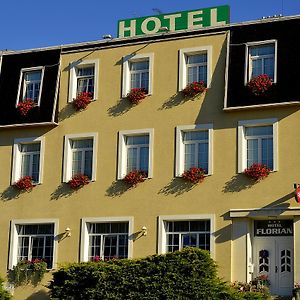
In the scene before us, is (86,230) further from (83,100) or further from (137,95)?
(137,95)

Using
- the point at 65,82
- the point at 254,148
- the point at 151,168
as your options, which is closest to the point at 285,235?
the point at 254,148

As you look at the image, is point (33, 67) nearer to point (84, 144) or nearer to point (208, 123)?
point (84, 144)

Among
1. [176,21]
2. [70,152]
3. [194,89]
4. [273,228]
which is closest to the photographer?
[273,228]

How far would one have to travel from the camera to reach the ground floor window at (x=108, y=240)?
26.7 meters

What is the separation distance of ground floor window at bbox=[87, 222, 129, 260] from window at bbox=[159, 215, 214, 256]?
4.78 ft

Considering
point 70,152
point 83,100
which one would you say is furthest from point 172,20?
point 70,152

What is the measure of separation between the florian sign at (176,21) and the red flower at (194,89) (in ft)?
11.6

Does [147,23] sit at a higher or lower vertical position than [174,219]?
higher

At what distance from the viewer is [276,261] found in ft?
81.7

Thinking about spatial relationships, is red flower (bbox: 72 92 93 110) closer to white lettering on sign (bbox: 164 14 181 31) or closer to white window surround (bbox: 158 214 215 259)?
white lettering on sign (bbox: 164 14 181 31)

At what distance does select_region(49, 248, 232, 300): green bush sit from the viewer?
22.5 metres

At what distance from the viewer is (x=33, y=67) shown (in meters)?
29.2

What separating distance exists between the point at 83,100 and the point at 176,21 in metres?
5.16

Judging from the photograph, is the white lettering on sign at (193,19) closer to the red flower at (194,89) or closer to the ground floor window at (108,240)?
Answer: the red flower at (194,89)
